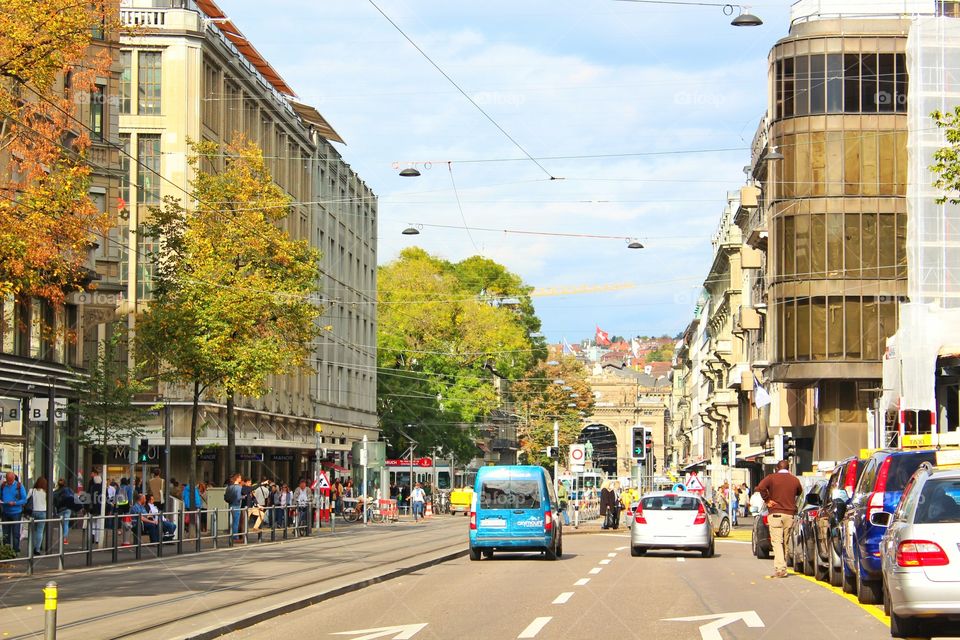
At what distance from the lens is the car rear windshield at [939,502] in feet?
41.9

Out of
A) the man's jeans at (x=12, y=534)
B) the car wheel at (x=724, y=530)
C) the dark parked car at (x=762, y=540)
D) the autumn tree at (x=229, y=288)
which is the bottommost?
the car wheel at (x=724, y=530)

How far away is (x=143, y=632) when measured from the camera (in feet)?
47.7

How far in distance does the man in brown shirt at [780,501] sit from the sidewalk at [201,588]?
6142 mm

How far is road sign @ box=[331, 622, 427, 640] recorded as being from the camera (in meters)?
14.0

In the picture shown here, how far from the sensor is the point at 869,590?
57.5ft

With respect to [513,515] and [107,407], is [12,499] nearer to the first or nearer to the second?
[513,515]

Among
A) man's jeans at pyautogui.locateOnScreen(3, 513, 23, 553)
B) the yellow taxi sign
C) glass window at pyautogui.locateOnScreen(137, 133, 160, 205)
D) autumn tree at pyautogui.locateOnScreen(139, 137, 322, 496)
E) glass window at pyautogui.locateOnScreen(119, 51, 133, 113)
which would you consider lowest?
man's jeans at pyautogui.locateOnScreen(3, 513, 23, 553)

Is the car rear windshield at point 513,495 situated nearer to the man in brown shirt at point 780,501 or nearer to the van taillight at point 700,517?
the van taillight at point 700,517

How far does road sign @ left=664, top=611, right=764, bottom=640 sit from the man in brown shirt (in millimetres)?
6552

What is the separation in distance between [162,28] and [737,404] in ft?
142

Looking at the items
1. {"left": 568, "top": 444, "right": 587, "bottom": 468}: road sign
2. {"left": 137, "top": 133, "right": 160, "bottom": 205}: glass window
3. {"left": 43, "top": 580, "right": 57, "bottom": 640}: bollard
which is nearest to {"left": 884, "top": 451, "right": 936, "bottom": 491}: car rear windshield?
{"left": 43, "top": 580, "right": 57, "bottom": 640}: bollard

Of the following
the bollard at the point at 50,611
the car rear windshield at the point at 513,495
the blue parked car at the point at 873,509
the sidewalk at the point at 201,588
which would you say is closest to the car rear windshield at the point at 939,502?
the blue parked car at the point at 873,509

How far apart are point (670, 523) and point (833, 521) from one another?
1035 cm

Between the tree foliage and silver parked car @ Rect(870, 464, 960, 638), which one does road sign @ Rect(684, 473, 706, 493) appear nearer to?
the tree foliage
